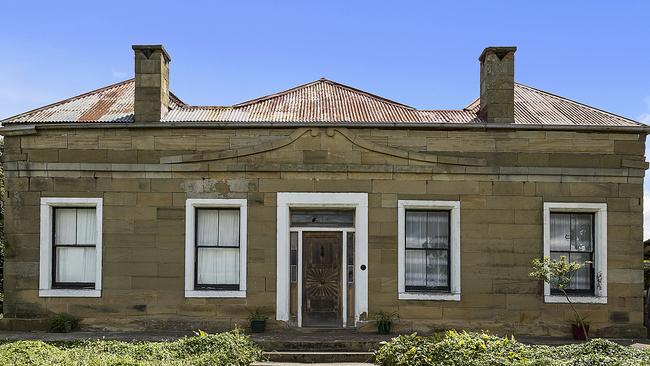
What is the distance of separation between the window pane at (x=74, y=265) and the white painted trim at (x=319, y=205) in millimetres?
4222

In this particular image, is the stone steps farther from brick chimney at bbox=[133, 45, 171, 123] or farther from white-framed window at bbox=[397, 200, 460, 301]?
brick chimney at bbox=[133, 45, 171, 123]

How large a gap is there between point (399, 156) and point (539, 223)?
11.2ft

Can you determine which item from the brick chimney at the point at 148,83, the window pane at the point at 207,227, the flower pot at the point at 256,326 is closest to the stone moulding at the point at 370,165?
the window pane at the point at 207,227

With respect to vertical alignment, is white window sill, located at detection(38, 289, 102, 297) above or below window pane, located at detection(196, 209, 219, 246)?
below

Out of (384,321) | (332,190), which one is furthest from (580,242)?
(332,190)

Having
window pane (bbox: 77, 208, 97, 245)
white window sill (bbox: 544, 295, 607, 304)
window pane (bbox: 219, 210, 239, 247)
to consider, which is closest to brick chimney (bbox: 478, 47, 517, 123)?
white window sill (bbox: 544, 295, 607, 304)

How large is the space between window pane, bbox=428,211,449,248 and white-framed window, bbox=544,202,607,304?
213 centimetres

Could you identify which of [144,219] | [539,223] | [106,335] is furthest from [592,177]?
[106,335]

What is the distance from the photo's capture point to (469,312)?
13758 millimetres

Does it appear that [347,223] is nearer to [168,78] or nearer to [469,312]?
[469,312]

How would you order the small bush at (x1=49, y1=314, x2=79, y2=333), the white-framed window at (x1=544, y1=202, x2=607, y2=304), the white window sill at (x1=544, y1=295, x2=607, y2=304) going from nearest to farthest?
the small bush at (x1=49, y1=314, x2=79, y2=333), the white window sill at (x1=544, y1=295, x2=607, y2=304), the white-framed window at (x1=544, y1=202, x2=607, y2=304)

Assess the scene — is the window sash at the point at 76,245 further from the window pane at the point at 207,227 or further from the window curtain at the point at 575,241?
the window curtain at the point at 575,241

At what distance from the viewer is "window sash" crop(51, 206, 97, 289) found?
14141 millimetres

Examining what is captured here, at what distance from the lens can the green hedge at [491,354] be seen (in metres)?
9.84
